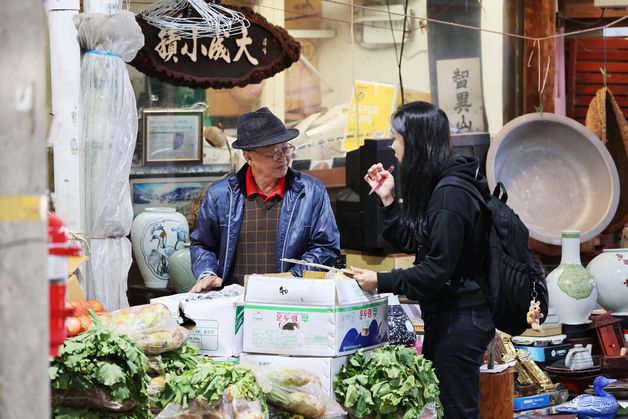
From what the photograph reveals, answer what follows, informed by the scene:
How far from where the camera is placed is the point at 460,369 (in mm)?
4383

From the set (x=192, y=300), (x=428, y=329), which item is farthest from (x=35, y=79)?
(x=428, y=329)

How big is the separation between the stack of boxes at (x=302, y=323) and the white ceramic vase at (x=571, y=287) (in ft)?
12.4

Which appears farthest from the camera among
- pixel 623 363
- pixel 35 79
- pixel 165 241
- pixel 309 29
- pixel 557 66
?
pixel 557 66

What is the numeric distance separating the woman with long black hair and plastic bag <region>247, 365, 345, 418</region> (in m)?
0.62

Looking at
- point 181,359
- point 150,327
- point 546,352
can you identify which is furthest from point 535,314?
point 546,352

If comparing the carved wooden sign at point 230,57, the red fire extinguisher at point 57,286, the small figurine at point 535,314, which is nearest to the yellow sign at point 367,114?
the carved wooden sign at point 230,57

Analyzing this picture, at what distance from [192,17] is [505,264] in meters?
2.72

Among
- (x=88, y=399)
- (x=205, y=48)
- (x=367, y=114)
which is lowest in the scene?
(x=88, y=399)

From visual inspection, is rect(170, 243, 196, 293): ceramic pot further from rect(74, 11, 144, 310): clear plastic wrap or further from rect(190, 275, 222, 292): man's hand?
rect(190, 275, 222, 292): man's hand

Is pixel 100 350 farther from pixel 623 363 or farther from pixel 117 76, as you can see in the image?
pixel 623 363

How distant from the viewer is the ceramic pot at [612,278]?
25.6 feet

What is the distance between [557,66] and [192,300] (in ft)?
19.0

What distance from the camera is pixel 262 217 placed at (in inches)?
196

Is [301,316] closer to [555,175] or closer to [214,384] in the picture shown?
[214,384]
